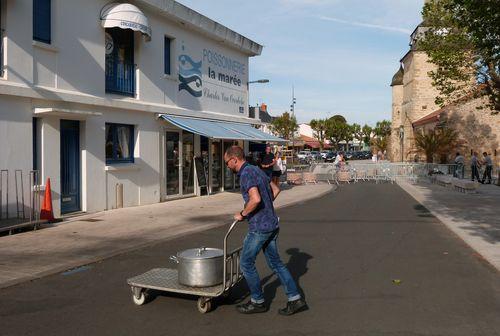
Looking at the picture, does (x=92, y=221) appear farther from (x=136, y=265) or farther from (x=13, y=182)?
(x=136, y=265)

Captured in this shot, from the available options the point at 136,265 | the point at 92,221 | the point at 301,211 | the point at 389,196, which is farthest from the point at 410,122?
the point at 136,265

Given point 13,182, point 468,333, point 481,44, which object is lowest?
point 468,333

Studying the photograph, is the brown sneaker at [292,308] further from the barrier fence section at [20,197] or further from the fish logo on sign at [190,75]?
the fish logo on sign at [190,75]

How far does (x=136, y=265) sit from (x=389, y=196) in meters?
13.8

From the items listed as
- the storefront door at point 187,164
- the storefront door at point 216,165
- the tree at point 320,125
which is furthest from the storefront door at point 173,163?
the tree at point 320,125

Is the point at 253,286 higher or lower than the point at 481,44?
lower

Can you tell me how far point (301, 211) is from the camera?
14.5m

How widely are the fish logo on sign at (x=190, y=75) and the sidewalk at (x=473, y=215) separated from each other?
346 inches

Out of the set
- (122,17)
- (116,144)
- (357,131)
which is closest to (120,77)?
(122,17)

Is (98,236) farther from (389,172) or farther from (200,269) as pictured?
(389,172)

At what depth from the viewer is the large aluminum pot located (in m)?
5.20

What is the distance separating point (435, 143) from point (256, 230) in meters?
29.7

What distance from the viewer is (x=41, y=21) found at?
11703 millimetres

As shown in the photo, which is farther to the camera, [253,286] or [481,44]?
[481,44]
